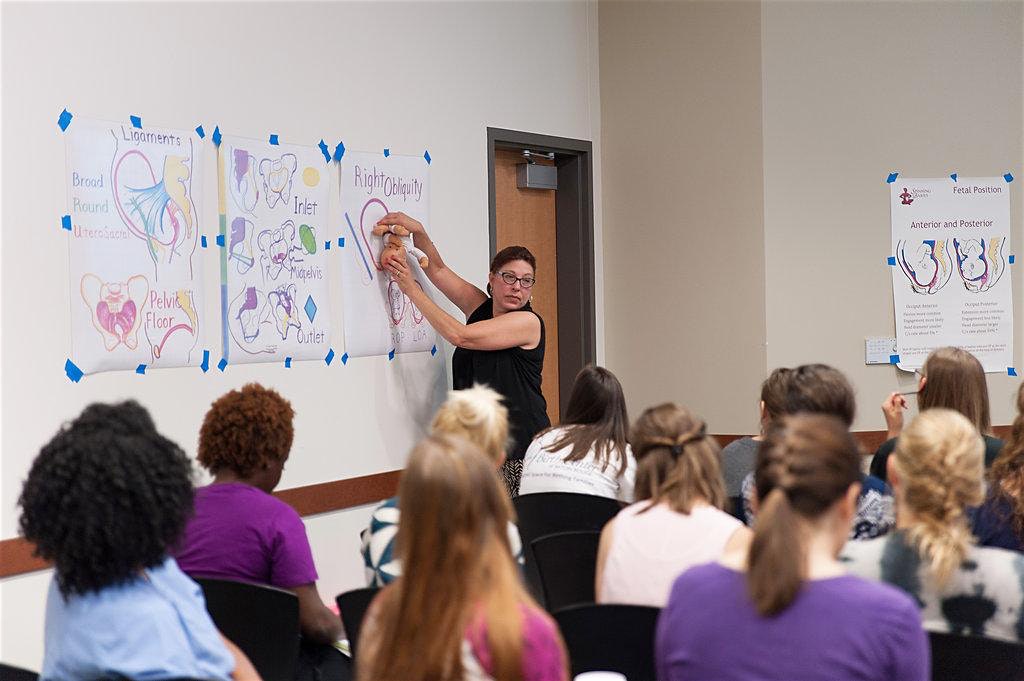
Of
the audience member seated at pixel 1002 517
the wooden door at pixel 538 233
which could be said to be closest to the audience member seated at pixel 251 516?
the audience member seated at pixel 1002 517

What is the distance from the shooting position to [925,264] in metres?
5.38

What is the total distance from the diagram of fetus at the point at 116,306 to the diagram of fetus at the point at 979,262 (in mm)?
3922

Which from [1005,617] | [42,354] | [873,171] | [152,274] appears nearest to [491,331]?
[152,274]

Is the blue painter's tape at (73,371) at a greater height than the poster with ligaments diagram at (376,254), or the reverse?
the poster with ligaments diagram at (376,254)

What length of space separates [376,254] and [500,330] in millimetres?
582

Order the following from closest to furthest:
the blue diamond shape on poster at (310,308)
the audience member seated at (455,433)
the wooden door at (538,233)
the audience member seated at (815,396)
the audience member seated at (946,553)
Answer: the audience member seated at (946,553), the audience member seated at (455,433), the audience member seated at (815,396), the blue diamond shape on poster at (310,308), the wooden door at (538,233)

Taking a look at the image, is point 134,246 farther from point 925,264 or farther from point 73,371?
point 925,264

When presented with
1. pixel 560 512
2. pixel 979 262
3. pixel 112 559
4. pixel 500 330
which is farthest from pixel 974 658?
pixel 979 262

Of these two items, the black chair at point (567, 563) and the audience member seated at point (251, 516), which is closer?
the audience member seated at point (251, 516)

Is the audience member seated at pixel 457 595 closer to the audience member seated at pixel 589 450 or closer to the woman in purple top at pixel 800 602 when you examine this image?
the woman in purple top at pixel 800 602

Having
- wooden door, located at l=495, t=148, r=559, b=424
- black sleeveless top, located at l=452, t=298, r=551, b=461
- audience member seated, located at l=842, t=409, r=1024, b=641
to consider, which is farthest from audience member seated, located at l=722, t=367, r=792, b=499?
wooden door, located at l=495, t=148, r=559, b=424

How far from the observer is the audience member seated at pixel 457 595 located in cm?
149

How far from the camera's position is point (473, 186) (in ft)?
15.8

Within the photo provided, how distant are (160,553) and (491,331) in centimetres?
268
